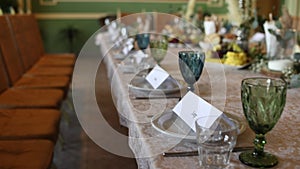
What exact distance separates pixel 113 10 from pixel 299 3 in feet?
10.7

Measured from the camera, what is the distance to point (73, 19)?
21.9ft

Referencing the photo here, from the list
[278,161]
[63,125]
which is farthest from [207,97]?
[63,125]

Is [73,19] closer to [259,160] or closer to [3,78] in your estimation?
[3,78]

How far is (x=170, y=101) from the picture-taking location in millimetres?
1233

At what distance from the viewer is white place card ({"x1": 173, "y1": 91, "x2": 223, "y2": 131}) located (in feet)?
2.85

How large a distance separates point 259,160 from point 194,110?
0.71 ft

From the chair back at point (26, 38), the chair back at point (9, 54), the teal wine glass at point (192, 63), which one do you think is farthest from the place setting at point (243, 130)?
the chair back at point (26, 38)

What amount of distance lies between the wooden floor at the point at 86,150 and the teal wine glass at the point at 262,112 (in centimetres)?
79

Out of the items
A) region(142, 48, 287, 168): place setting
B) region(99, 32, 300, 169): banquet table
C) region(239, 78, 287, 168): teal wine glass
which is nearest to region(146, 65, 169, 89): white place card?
region(99, 32, 300, 169): banquet table

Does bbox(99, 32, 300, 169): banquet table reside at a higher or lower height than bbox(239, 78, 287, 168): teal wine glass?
lower

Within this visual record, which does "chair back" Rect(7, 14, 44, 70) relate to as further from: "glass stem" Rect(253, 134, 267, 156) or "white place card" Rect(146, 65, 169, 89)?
"glass stem" Rect(253, 134, 267, 156)

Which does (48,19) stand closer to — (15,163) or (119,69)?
(119,69)

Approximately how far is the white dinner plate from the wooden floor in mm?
554

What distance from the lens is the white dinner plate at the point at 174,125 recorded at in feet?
2.91
